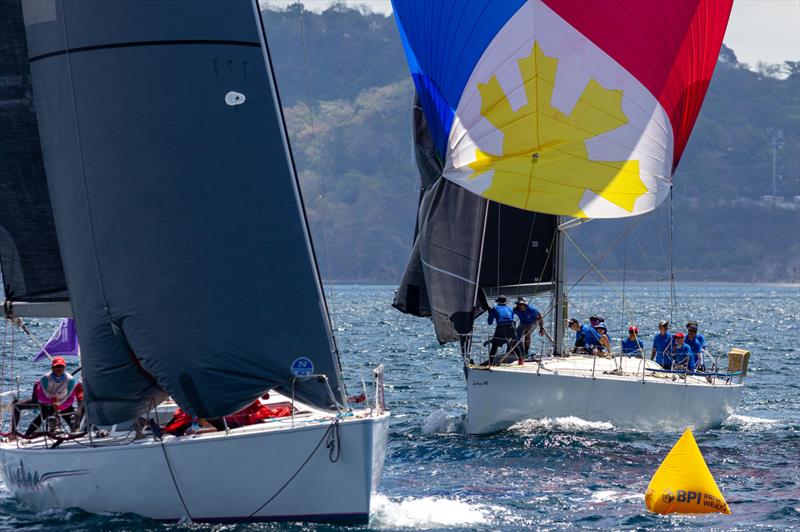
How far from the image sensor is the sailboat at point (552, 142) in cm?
1580

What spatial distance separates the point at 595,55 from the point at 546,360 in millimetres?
3854

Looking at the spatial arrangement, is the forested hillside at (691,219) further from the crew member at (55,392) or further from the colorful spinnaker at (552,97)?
the crew member at (55,392)

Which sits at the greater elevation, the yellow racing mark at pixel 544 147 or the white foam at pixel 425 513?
the yellow racing mark at pixel 544 147

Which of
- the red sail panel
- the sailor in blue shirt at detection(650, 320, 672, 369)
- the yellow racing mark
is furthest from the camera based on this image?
the sailor in blue shirt at detection(650, 320, 672, 369)

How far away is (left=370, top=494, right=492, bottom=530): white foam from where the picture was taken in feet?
34.9

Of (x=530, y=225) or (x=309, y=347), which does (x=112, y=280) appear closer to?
(x=309, y=347)

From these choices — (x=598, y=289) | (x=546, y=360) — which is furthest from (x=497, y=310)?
(x=598, y=289)

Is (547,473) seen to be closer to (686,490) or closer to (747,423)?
(686,490)

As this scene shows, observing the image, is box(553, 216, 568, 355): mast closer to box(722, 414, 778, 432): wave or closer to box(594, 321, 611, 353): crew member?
box(594, 321, 611, 353): crew member

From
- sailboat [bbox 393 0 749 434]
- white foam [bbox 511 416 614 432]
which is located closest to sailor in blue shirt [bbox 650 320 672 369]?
sailboat [bbox 393 0 749 434]

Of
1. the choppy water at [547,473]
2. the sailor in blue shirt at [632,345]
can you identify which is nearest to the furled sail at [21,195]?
the choppy water at [547,473]

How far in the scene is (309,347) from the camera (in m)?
10.5

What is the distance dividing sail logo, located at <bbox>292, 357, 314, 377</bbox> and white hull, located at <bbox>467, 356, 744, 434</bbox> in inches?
212

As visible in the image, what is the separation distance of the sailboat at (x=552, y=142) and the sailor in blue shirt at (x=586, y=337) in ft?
2.71
